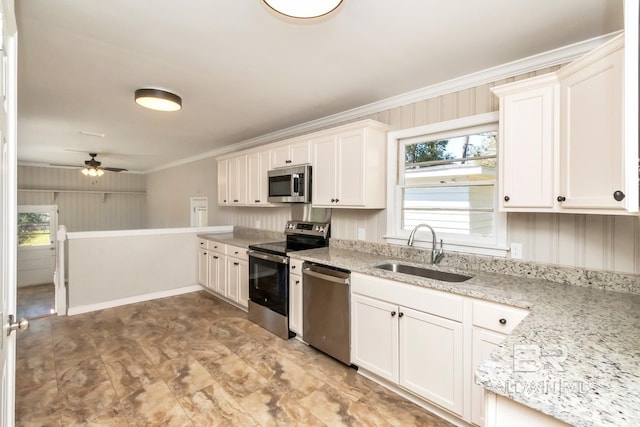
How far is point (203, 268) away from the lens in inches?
187

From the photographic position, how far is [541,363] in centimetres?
97

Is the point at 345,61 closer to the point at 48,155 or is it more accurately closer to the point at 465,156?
the point at 465,156

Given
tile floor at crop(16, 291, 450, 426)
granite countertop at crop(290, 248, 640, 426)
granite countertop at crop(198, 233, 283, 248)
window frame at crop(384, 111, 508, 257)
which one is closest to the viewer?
granite countertop at crop(290, 248, 640, 426)

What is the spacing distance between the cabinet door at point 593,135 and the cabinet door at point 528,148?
69 millimetres

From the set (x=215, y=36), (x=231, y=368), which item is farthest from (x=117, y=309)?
(x=215, y=36)

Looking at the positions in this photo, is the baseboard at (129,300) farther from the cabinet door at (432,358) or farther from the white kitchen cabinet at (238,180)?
the cabinet door at (432,358)

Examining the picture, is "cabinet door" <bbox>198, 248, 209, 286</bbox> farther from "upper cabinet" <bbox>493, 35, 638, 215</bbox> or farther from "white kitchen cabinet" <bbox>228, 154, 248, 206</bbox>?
"upper cabinet" <bbox>493, 35, 638, 215</bbox>

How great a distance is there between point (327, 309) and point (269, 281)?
0.91 m

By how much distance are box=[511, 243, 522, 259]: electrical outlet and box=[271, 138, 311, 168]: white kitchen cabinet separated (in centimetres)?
207

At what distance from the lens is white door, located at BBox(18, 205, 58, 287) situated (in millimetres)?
6336

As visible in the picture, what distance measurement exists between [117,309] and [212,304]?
1.21 metres

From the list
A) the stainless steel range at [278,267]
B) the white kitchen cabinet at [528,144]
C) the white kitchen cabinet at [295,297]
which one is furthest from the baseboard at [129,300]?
the white kitchen cabinet at [528,144]

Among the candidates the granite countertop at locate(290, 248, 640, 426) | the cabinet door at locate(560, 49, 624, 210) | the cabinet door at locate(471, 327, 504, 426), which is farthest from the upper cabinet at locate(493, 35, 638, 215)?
the cabinet door at locate(471, 327, 504, 426)

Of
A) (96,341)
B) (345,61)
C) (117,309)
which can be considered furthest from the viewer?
(117,309)
